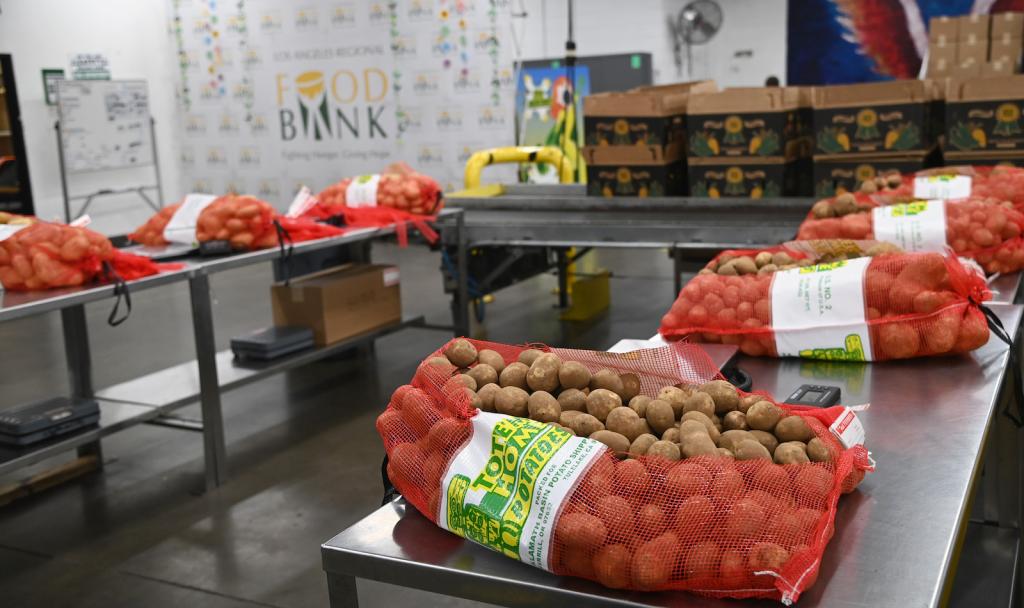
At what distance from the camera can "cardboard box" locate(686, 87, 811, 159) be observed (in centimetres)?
430

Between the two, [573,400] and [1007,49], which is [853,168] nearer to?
[573,400]

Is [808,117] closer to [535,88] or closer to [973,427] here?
[973,427]

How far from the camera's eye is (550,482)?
1.07m

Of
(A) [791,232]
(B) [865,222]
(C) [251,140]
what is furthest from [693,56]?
(B) [865,222]

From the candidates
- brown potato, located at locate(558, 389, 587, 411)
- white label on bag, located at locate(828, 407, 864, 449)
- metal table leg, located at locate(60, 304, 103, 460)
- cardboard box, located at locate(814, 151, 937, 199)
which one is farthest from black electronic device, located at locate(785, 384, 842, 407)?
metal table leg, located at locate(60, 304, 103, 460)

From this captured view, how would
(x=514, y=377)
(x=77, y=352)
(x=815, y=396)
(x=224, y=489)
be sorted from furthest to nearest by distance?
(x=77, y=352) → (x=224, y=489) → (x=815, y=396) → (x=514, y=377)

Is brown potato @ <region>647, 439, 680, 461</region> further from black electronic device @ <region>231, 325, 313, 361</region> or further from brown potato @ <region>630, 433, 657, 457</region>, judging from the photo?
black electronic device @ <region>231, 325, 313, 361</region>

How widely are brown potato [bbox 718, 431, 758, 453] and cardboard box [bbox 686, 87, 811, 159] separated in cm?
335

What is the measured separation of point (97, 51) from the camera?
9.66 m

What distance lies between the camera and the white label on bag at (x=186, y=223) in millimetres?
3951

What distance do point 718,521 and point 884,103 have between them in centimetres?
351

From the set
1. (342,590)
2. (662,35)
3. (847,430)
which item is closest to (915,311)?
(847,430)

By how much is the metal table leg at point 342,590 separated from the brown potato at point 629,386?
0.44m

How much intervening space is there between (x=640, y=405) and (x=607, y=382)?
7cm
